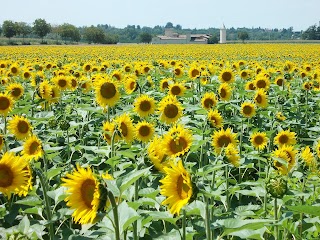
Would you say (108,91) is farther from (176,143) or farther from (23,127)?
(176,143)

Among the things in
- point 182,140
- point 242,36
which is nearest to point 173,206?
point 182,140

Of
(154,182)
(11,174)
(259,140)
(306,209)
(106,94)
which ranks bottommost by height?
(154,182)

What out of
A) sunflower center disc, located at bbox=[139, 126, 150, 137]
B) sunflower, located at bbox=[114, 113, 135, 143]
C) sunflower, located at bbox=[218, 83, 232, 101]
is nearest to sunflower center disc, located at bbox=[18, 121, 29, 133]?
sunflower, located at bbox=[114, 113, 135, 143]

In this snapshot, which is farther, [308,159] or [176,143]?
[308,159]

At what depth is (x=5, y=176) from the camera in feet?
7.98

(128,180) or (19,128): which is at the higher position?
(128,180)

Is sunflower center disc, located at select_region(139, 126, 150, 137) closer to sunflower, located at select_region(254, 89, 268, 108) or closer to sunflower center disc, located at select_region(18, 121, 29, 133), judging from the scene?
sunflower center disc, located at select_region(18, 121, 29, 133)

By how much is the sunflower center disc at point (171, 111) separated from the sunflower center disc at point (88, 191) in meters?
2.18

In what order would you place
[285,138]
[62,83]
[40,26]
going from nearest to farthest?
[285,138]
[62,83]
[40,26]

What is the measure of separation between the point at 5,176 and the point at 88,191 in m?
0.73

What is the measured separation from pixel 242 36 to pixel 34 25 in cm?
4635

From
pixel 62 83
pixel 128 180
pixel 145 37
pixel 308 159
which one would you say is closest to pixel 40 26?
pixel 145 37

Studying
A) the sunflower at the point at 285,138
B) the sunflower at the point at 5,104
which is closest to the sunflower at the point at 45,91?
the sunflower at the point at 5,104

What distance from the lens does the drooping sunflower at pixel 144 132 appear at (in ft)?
12.8
